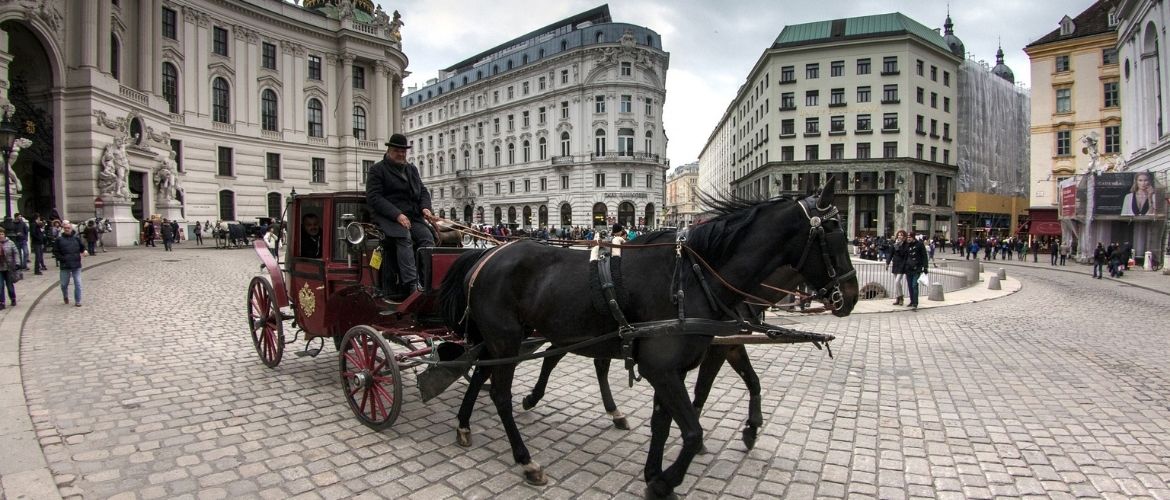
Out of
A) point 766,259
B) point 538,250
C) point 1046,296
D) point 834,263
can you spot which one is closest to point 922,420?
point 834,263

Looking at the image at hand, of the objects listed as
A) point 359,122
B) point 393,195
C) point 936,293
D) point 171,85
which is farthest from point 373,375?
point 359,122

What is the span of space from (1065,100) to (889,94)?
493 inches

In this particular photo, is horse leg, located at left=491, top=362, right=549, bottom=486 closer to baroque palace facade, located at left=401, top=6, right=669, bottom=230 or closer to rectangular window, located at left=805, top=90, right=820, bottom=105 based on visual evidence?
baroque palace facade, located at left=401, top=6, right=669, bottom=230

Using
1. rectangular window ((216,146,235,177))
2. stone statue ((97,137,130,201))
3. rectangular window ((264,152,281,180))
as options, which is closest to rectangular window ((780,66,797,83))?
rectangular window ((264,152,281,180))

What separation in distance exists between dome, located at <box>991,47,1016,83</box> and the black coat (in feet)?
294

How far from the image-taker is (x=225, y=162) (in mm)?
36438

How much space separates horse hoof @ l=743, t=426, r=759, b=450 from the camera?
4.38 m

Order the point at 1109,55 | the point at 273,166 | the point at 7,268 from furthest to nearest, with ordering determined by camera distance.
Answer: the point at 1109,55, the point at 273,166, the point at 7,268

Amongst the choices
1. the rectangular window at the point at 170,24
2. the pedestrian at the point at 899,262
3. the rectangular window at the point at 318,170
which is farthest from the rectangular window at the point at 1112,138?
the rectangular window at the point at 170,24

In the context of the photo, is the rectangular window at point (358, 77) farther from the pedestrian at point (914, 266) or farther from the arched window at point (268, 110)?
the pedestrian at point (914, 266)

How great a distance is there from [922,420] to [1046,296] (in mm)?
14680

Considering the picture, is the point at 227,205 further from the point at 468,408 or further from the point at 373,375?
the point at 468,408

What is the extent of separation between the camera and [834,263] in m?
3.70

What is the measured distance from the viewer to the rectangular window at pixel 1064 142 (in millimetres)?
Answer: 41125
